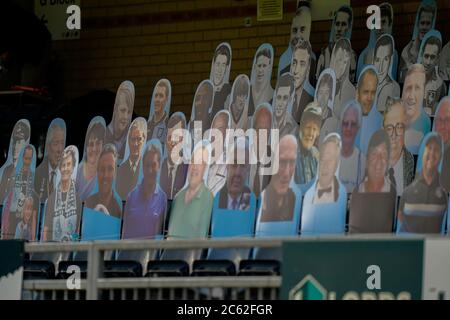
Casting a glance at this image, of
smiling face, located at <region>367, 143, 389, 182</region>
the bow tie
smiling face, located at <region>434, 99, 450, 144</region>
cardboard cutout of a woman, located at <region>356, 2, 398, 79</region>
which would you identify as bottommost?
the bow tie

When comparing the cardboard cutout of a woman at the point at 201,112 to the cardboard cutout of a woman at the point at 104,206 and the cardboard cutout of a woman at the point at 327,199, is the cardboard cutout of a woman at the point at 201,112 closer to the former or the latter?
the cardboard cutout of a woman at the point at 104,206

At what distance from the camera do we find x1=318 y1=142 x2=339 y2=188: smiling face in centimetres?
901

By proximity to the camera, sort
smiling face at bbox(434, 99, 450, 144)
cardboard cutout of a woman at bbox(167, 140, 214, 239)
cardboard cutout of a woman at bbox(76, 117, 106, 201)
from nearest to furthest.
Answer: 1. smiling face at bbox(434, 99, 450, 144)
2. cardboard cutout of a woman at bbox(167, 140, 214, 239)
3. cardboard cutout of a woman at bbox(76, 117, 106, 201)

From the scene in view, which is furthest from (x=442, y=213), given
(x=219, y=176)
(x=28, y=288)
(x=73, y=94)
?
(x=73, y=94)

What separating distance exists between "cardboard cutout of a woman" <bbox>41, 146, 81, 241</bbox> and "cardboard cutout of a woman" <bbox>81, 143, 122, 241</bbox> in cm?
13

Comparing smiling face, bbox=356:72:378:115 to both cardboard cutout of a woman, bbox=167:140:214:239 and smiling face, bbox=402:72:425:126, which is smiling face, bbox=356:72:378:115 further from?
cardboard cutout of a woman, bbox=167:140:214:239

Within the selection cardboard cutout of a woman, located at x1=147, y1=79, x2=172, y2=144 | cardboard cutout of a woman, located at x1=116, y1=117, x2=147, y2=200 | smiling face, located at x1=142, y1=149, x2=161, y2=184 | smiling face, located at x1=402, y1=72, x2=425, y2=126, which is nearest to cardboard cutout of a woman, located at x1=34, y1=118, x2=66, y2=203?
cardboard cutout of a woman, located at x1=116, y1=117, x2=147, y2=200

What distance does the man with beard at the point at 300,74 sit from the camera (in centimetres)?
1008

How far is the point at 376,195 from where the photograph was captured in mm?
8742

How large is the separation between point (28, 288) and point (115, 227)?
2807 millimetres

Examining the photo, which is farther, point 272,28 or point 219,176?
point 272,28

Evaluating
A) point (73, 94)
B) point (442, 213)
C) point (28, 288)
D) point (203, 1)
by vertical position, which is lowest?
point (28, 288)

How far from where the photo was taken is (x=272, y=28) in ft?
40.1

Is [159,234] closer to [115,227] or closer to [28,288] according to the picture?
[115,227]
